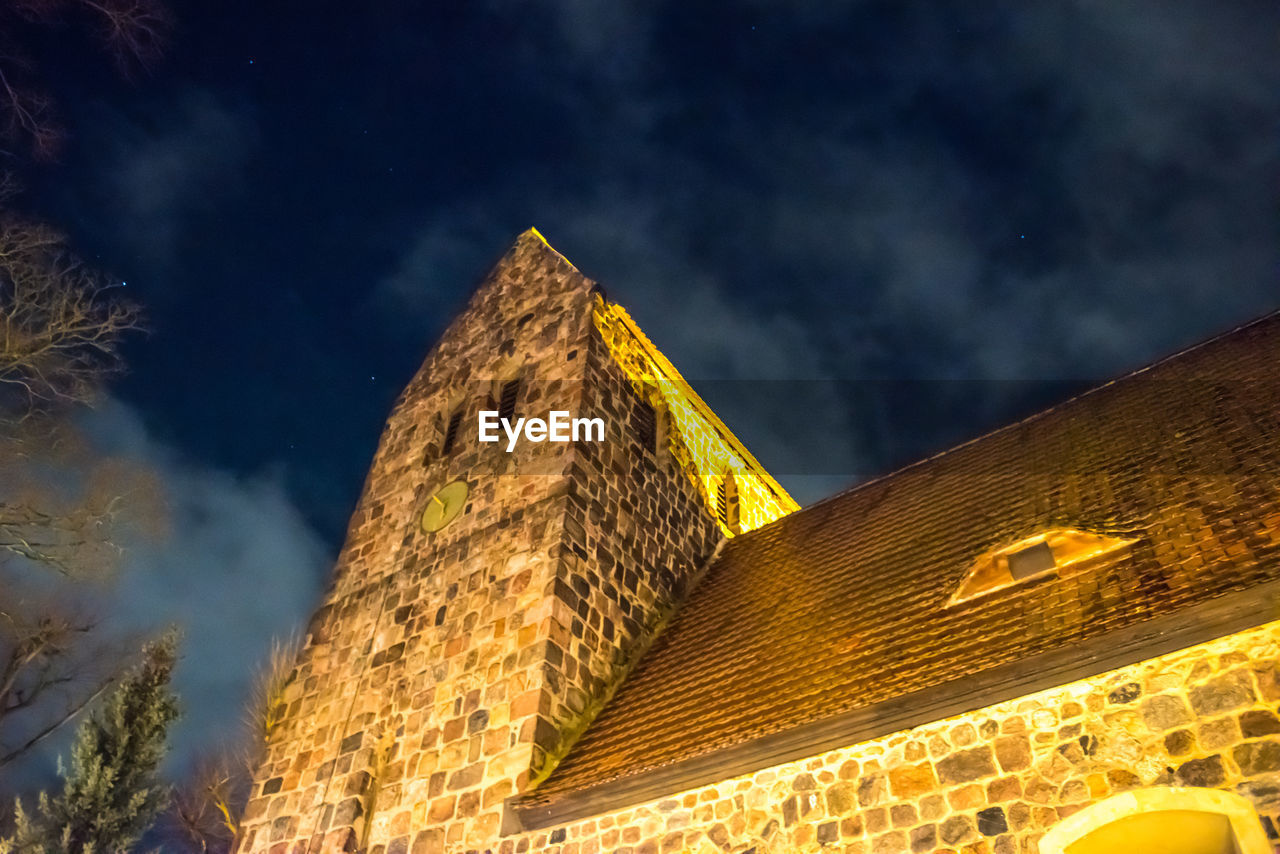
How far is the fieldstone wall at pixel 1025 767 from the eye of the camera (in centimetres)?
435

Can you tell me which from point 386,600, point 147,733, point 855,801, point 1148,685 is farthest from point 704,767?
point 147,733

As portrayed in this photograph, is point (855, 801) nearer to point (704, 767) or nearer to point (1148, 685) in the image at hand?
point (704, 767)

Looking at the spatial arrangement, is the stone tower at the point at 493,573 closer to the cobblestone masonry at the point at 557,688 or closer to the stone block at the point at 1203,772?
the cobblestone masonry at the point at 557,688

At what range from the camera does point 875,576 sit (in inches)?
312

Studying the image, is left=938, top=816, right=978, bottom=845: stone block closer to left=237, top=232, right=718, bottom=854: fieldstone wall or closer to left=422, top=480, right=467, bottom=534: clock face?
left=237, top=232, right=718, bottom=854: fieldstone wall

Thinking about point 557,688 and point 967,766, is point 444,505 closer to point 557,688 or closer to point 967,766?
point 557,688

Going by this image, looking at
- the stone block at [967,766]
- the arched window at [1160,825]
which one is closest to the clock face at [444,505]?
the stone block at [967,766]

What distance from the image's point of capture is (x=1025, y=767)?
15.7 ft

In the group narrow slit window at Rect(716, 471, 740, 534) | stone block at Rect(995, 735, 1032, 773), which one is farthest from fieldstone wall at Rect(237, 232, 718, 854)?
stone block at Rect(995, 735, 1032, 773)

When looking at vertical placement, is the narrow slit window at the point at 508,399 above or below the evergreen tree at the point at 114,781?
above

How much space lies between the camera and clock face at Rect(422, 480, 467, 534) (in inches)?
403

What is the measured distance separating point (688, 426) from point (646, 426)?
1.21m

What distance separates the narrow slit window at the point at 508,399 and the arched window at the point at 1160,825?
7.86 metres

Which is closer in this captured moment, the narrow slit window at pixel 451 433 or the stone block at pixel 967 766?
the stone block at pixel 967 766
